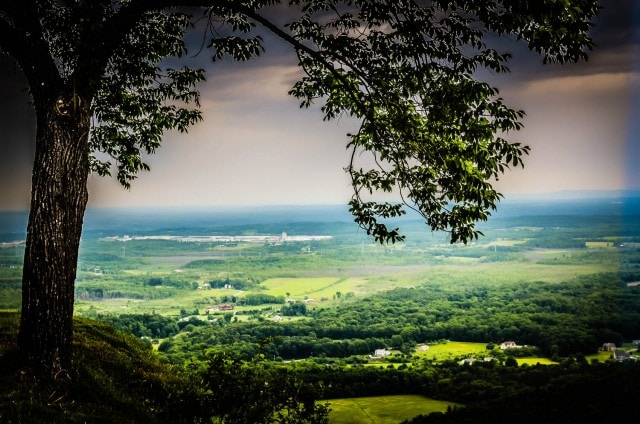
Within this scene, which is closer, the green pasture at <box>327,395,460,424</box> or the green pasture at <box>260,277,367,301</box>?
the green pasture at <box>327,395,460,424</box>

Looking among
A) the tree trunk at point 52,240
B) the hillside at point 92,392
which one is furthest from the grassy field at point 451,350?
the tree trunk at point 52,240

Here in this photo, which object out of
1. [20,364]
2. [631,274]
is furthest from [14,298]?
[631,274]

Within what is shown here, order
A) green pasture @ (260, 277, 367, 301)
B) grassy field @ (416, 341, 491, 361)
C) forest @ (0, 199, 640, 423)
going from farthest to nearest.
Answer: green pasture @ (260, 277, 367, 301) → grassy field @ (416, 341, 491, 361) → forest @ (0, 199, 640, 423)

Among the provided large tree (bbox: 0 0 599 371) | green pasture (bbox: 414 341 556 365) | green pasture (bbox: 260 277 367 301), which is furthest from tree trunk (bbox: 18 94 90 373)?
green pasture (bbox: 260 277 367 301)

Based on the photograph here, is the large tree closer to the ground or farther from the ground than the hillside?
farther from the ground

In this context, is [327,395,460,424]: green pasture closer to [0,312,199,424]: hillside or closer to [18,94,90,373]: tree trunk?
[0,312,199,424]: hillside

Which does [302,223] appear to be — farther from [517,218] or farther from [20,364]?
[20,364]

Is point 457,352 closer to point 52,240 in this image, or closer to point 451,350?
point 451,350

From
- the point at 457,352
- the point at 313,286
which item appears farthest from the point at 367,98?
the point at 313,286
